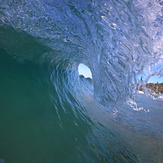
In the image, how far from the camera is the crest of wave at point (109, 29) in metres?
2.76

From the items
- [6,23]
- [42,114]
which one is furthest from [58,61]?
[42,114]

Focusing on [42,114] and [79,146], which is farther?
[42,114]

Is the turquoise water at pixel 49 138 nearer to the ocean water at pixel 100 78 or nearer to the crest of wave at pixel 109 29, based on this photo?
the ocean water at pixel 100 78

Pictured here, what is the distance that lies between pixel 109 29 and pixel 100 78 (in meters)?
Answer: 2.34

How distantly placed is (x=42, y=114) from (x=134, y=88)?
3.19m

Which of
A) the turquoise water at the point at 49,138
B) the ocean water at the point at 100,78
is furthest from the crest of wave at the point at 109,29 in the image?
the turquoise water at the point at 49,138

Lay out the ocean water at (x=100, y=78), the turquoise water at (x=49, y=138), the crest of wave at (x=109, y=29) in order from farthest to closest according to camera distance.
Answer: the crest of wave at (x=109, y=29) → the ocean water at (x=100, y=78) → the turquoise water at (x=49, y=138)

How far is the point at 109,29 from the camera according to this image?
3.48 metres

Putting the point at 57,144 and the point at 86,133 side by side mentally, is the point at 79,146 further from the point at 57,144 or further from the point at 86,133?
the point at 86,133

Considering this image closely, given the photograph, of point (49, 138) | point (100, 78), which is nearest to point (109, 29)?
point (100, 78)

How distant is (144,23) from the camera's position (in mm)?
2715

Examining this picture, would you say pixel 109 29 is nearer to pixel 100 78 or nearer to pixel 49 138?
pixel 100 78

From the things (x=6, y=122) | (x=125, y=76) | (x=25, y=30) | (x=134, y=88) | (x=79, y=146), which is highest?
(x=25, y=30)

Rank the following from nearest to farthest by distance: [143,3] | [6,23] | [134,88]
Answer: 1. [143,3]
2. [134,88]
3. [6,23]
